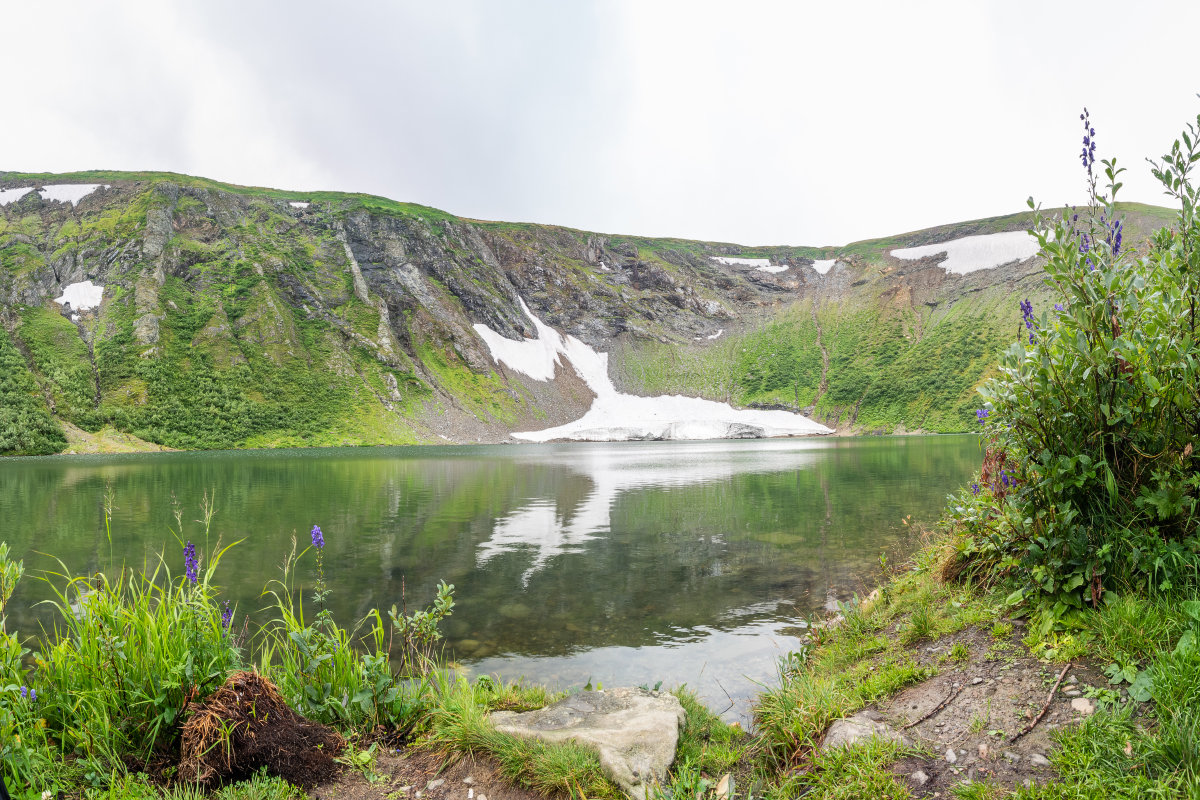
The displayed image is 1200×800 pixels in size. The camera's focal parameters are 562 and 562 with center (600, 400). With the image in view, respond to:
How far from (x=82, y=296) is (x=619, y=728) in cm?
14409

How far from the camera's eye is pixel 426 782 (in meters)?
4.27

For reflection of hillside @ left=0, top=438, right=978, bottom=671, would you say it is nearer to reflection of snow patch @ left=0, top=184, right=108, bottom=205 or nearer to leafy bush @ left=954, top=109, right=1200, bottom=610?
Result: leafy bush @ left=954, top=109, right=1200, bottom=610

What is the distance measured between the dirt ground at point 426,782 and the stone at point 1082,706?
3585 mm

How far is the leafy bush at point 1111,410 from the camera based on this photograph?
12.9 ft

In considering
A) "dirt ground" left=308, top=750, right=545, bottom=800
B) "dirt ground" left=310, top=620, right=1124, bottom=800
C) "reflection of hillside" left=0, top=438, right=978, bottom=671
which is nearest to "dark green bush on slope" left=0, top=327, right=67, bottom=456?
"reflection of hillside" left=0, top=438, right=978, bottom=671

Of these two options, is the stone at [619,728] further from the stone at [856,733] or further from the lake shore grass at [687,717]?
the stone at [856,733]

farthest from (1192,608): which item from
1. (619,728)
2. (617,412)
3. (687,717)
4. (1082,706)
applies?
(617,412)

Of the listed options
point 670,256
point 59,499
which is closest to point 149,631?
point 59,499

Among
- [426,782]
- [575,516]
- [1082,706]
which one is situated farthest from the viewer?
[575,516]

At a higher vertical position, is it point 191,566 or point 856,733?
point 191,566

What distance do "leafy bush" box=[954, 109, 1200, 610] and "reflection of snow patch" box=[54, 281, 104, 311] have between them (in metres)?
143

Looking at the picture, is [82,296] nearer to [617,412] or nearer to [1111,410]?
[617,412]

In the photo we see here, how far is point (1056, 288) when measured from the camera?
4395 millimetres

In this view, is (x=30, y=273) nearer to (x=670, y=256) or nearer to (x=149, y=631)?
(x=149, y=631)
